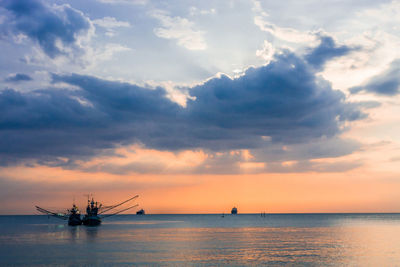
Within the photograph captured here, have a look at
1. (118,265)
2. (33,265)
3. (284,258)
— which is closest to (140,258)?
(118,265)

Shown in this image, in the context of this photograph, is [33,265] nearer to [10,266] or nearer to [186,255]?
[10,266]

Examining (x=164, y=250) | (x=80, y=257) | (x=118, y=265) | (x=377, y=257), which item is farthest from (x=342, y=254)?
(x=80, y=257)

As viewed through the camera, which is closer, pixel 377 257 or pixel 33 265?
pixel 33 265

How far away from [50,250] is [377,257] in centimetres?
7551

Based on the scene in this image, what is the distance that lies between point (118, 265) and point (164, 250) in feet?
81.2

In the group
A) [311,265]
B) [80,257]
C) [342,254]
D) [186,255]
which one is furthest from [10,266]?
[342,254]

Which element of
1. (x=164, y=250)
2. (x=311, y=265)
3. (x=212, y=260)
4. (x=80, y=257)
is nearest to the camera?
(x=311, y=265)

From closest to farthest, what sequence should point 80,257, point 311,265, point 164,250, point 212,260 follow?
point 311,265 < point 212,260 < point 80,257 < point 164,250

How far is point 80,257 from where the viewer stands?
8531 centimetres

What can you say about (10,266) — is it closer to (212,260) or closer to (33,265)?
(33,265)

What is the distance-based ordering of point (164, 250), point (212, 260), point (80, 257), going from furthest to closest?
point (164, 250) → point (80, 257) → point (212, 260)

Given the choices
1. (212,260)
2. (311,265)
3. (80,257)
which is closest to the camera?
(311,265)

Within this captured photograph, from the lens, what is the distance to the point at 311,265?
240ft

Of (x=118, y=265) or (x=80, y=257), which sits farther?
(x=80, y=257)
